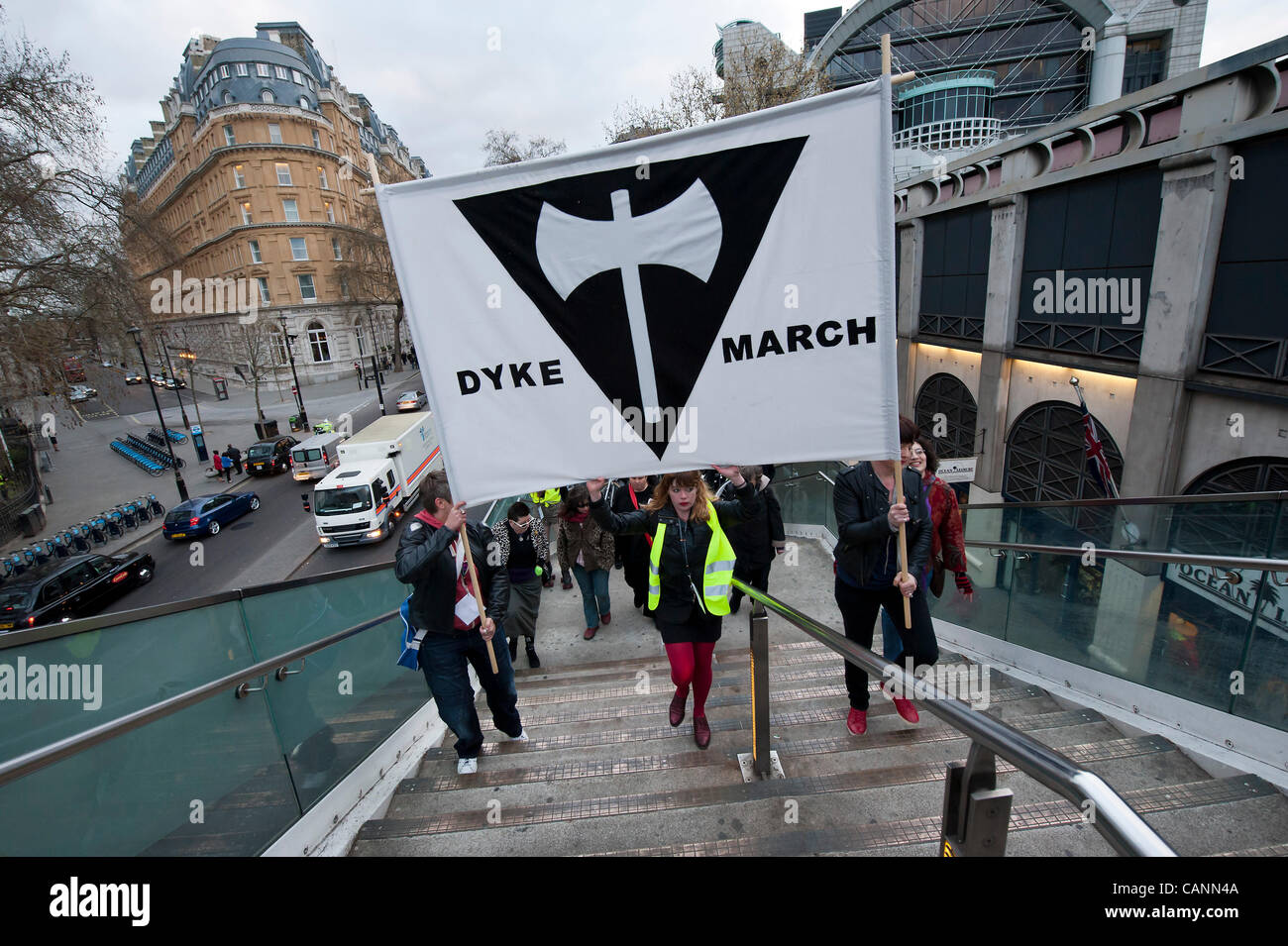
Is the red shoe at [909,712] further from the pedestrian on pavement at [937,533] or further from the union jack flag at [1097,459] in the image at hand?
the union jack flag at [1097,459]

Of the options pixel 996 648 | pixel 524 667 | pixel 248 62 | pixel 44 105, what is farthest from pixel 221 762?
pixel 248 62

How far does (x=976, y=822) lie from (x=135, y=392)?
240 ft

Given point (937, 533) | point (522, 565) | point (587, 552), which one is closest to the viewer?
point (937, 533)

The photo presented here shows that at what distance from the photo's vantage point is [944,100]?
122 ft

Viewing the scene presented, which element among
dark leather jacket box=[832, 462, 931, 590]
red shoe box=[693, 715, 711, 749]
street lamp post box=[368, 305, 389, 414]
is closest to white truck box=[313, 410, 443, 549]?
red shoe box=[693, 715, 711, 749]

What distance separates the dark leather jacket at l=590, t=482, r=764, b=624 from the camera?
12.4ft

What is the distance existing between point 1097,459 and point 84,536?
94.5 feet

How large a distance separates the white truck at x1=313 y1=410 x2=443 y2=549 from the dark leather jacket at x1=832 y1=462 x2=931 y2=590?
13.5 m

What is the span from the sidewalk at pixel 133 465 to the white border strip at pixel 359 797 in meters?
21.7

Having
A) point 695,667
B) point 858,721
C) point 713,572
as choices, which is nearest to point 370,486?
point 695,667

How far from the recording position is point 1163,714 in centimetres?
389

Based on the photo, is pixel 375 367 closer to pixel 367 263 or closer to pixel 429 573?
pixel 367 263

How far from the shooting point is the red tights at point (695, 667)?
3920 millimetres
